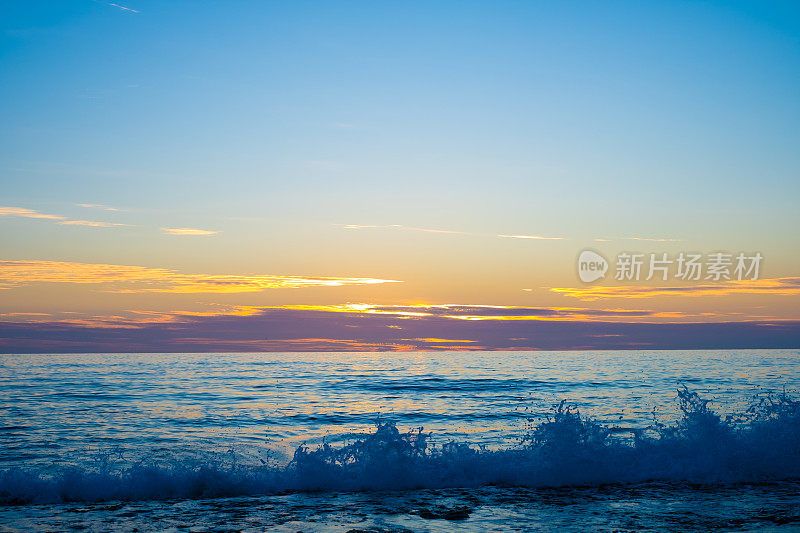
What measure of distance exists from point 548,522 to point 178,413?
1735 centimetres

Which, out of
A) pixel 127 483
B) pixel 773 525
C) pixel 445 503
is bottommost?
pixel 127 483

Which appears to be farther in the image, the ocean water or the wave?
the wave

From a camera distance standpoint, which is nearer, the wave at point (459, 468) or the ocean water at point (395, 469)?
the ocean water at point (395, 469)

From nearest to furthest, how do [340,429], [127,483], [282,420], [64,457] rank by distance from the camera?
[127,483], [64,457], [340,429], [282,420]

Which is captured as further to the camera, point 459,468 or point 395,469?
point 459,468

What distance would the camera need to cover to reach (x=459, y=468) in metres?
12.1

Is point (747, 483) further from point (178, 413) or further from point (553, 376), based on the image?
point (553, 376)

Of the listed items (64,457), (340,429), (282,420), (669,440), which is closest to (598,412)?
(669,440)

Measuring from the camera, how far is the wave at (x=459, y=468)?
35.9 feet

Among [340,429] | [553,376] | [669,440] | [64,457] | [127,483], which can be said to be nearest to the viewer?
[127,483]

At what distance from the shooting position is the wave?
10.9m

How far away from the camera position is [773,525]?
765cm

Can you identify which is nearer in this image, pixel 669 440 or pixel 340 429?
pixel 669 440

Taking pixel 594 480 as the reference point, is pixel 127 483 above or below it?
below
